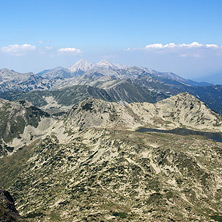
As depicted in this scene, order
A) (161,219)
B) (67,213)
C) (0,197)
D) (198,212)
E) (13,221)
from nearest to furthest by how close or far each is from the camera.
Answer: (13,221) < (0,197) < (161,219) < (198,212) < (67,213)

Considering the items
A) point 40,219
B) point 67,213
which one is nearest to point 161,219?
point 67,213

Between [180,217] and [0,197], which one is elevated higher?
[0,197]

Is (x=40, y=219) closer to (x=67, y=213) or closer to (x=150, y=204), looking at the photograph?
(x=67, y=213)

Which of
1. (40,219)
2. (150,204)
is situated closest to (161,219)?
(150,204)

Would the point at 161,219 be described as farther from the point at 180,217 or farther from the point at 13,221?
the point at 13,221

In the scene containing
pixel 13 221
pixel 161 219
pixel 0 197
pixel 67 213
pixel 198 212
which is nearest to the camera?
pixel 13 221

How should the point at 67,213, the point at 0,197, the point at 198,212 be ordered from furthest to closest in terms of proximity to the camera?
the point at 67,213 → the point at 198,212 → the point at 0,197

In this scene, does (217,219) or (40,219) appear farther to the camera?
(40,219)

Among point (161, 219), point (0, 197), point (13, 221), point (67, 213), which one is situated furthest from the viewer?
point (67, 213)

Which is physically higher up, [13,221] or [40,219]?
[13,221]
